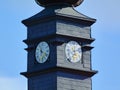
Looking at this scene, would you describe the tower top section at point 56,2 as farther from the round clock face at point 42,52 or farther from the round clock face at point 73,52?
the round clock face at point 73,52

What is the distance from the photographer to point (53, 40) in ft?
447

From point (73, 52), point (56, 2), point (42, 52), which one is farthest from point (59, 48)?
point (56, 2)

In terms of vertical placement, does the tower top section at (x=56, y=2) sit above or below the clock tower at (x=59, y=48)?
above

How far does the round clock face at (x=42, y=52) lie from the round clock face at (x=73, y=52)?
1.48m

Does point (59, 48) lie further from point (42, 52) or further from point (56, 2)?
point (56, 2)

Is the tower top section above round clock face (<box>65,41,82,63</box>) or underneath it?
above

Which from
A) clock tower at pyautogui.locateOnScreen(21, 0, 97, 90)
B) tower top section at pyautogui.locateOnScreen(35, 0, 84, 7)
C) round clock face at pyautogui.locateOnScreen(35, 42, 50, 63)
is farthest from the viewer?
tower top section at pyautogui.locateOnScreen(35, 0, 84, 7)

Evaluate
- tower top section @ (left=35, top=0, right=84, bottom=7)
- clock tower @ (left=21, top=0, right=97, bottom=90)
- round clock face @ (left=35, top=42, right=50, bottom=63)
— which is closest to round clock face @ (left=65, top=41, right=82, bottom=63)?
clock tower @ (left=21, top=0, right=97, bottom=90)

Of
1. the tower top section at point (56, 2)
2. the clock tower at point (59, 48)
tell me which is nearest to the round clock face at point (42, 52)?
the clock tower at point (59, 48)

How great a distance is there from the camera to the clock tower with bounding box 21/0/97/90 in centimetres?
13612

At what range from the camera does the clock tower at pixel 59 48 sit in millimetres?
136125

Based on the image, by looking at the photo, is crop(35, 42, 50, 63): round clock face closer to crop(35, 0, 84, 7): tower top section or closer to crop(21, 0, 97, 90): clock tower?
crop(21, 0, 97, 90): clock tower

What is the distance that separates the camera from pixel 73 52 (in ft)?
447

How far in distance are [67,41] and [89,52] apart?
215 cm
